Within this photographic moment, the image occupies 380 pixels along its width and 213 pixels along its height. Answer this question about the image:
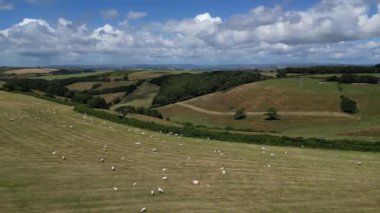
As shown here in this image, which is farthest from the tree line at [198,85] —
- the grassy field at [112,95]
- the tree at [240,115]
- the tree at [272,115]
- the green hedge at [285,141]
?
the green hedge at [285,141]

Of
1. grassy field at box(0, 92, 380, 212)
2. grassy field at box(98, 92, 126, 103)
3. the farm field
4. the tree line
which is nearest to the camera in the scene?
grassy field at box(0, 92, 380, 212)

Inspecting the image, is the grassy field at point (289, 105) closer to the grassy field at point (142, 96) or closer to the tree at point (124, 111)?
the grassy field at point (142, 96)

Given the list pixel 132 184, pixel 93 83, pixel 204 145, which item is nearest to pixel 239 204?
pixel 132 184

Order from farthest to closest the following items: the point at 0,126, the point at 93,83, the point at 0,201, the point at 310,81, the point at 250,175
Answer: the point at 93,83 → the point at 310,81 → the point at 0,126 → the point at 250,175 → the point at 0,201

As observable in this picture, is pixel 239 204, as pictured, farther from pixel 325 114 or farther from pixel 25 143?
pixel 325 114

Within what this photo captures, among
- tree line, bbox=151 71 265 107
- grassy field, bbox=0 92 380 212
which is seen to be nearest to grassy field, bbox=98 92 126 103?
tree line, bbox=151 71 265 107

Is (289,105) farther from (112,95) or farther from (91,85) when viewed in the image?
(91,85)

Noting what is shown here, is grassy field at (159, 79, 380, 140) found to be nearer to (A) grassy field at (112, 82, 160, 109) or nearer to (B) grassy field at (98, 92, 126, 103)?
(A) grassy field at (112, 82, 160, 109)

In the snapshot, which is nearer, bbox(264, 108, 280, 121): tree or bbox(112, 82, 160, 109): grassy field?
bbox(264, 108, 280, 121): tree
